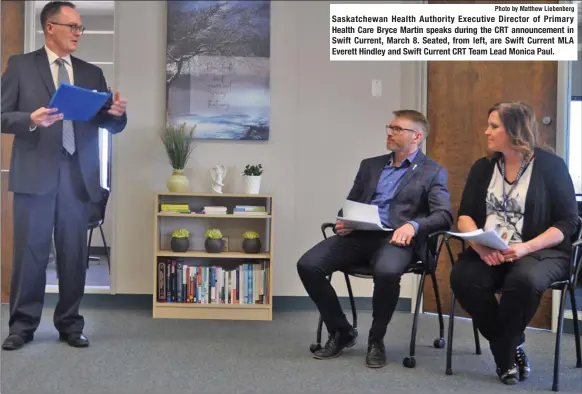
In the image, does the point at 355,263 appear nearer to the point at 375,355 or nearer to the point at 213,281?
the point at 375,355

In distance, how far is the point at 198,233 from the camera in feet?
13.3

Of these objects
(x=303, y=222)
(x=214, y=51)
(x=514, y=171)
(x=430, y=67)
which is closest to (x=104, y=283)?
(x=303, y=222)

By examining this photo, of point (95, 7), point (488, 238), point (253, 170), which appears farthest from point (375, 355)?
point (95, 7)

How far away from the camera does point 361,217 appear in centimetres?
286

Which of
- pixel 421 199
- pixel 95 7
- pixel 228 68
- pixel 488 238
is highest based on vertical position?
pixel 95 7

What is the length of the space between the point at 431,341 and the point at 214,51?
2.19 metres

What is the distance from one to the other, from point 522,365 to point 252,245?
1.75 meters

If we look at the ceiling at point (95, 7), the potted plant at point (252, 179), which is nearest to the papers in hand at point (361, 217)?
the potted plant at point (252, 179)

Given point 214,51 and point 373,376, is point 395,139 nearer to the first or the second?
point 373,376

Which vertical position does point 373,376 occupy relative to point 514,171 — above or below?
below

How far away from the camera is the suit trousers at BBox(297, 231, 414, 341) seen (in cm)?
273

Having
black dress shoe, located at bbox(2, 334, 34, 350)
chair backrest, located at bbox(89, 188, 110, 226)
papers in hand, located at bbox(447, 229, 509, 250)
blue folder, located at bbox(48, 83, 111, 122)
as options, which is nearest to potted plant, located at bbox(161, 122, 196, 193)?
chair backrest, located at bbox(89, 188, 110, 226)

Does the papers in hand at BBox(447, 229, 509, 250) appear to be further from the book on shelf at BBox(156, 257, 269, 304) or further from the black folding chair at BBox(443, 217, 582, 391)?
the book on shelf at BBox(156, 257, 269, 304)

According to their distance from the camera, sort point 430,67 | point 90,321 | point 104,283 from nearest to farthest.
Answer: point 90,321 → point 430,67 → point 104,283
